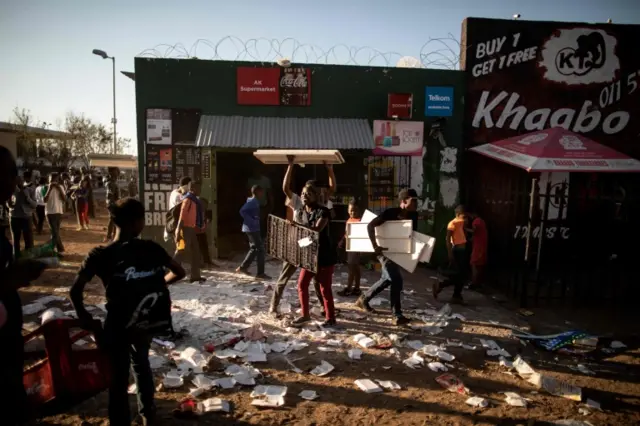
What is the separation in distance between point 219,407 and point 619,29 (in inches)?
491

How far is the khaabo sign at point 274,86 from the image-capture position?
32.4 ft

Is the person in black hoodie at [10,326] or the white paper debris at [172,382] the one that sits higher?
the person in black hoodie at [10,326]

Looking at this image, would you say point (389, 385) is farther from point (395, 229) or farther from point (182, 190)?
point (182, 190)

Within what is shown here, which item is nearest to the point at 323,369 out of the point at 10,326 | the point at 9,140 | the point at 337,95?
the point at 10,326

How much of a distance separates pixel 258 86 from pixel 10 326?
8455 millimetres

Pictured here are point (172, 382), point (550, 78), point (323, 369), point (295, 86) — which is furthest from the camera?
point (550, 78)

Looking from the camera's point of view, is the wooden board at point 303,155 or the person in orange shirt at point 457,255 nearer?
the wooden board at point 303,155

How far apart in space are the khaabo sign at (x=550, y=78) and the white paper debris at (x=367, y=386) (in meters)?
7.84

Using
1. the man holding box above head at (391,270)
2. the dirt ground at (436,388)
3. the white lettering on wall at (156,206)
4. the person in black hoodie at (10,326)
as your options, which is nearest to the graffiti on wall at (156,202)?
the white lettering on wall at (156,206)

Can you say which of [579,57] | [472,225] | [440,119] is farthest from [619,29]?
[472,225]

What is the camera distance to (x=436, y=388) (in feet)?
14.3

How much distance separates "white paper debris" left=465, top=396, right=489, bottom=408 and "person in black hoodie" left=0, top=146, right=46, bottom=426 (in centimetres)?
368

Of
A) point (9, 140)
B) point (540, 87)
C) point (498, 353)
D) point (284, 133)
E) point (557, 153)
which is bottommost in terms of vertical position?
point (498, 353)

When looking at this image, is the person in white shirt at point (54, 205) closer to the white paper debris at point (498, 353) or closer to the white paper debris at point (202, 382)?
the white paper debris at point (202, 382)
